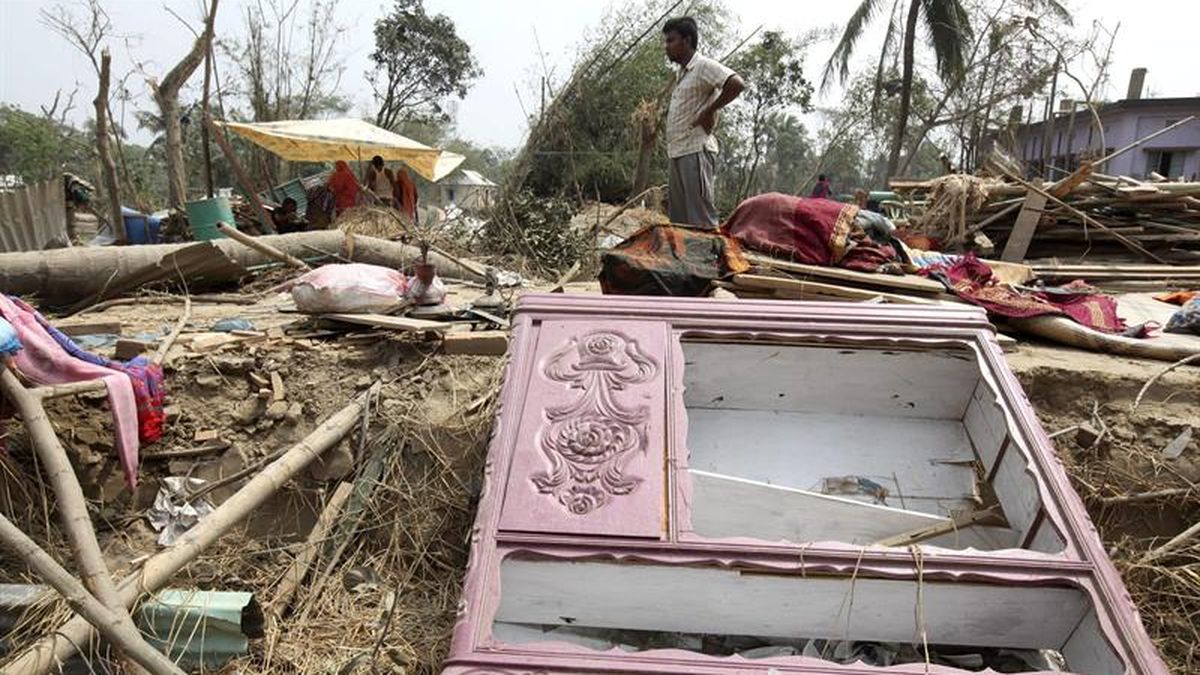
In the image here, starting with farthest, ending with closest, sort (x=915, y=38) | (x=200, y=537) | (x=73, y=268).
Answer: (x=915, y=38)
(x=73, y=268)
(x=200, y=537)

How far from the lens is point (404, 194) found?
382 inches

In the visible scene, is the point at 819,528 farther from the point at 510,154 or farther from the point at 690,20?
the point at 510,154

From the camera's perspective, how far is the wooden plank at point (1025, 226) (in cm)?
583

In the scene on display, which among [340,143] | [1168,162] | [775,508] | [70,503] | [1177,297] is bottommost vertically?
[775,508]

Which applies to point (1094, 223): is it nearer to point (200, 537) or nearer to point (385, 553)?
point (385, 553)

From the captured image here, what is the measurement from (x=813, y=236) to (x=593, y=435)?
2.19 m

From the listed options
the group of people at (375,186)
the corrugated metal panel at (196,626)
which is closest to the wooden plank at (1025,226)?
the corrugated metal panel at (196,626)

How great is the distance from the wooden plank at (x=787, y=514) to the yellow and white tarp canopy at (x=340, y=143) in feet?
28.1

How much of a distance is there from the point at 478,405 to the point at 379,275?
107 centimetres

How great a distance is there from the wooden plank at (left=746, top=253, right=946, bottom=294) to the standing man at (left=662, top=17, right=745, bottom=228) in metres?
0.94

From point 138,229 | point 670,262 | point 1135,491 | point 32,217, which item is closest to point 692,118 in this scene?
point 670,262

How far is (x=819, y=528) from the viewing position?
2.52 m

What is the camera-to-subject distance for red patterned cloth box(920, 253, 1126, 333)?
3.55 metres

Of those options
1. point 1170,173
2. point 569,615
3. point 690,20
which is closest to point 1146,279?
point 690,20
